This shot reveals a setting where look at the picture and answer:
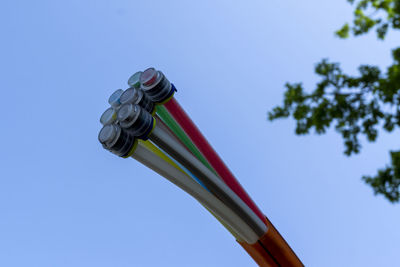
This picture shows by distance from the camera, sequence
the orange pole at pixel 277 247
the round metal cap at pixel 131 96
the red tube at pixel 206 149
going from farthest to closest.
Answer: the orange pole at pixel 277 247 → the red tube at pixel 206 149 → the round metal cap at pixel 131 96

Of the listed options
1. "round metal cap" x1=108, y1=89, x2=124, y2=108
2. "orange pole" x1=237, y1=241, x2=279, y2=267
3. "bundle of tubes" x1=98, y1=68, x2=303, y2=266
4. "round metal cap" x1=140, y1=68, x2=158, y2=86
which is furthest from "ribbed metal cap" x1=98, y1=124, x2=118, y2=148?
"orange pole" x1=237, y1=241, x2=279, y2=267

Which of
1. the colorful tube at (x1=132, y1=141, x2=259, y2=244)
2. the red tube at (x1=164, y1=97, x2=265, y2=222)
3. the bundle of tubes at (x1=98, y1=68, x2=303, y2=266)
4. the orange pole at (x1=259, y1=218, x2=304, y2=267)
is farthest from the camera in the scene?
the orange pole at (x1=259, y1=218, x2=304, y2=267)

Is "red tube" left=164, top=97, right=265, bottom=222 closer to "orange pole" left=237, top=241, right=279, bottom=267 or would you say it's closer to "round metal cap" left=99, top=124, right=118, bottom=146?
"orange pole" left=237, top=241, right=279, bottom=267

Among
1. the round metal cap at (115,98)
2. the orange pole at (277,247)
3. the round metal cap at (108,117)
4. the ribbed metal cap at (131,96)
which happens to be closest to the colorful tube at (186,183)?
the orange pole at (277,247)

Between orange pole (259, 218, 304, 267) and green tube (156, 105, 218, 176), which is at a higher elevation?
green tube (156, 105, 218, 176)

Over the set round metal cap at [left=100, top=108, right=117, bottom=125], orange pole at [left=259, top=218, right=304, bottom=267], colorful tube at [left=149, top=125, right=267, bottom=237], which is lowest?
orange pole at [left=259, top=218, right=304, bottom=267]

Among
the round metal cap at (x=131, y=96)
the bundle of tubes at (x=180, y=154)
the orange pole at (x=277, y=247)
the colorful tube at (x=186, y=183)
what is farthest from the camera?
the orange pole at (x=277, y=247)

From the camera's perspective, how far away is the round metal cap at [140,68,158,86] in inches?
242

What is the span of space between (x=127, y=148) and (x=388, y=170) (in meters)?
4.13

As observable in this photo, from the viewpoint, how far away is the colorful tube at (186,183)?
5871 mm

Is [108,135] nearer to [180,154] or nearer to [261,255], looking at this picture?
[180,154]

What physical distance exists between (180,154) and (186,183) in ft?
1.60

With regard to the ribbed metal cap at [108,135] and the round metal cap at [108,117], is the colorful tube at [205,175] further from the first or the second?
the round metal cap at [108,117]

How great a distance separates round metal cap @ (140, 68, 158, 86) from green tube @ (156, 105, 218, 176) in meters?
0.45
